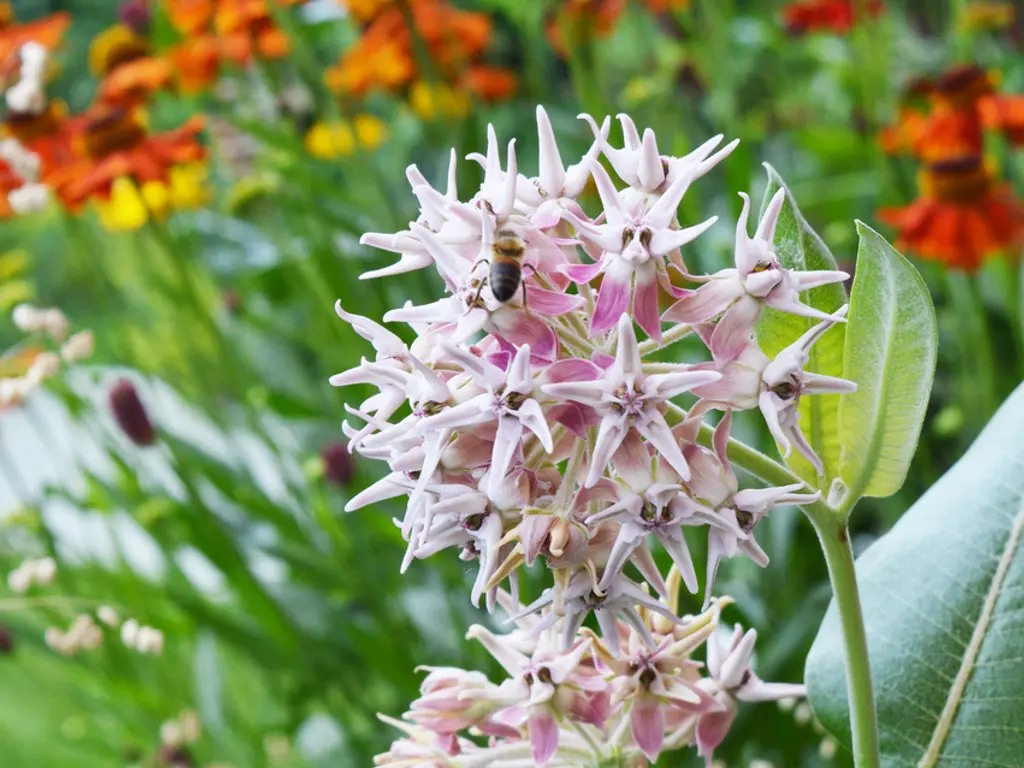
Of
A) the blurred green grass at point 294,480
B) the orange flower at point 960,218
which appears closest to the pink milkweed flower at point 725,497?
the blurred green grass at point 294,480

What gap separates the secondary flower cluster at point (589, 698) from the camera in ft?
1.00

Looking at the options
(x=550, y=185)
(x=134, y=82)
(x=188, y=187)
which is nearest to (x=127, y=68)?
(x=134, y=82)

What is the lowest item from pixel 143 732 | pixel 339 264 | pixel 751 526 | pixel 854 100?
pixel 143 732

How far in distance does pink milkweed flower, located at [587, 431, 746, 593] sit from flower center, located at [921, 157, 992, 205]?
29.5 inches

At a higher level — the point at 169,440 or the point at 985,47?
the point at 169,440

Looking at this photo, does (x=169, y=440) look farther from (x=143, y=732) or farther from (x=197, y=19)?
(x=197, y=19)

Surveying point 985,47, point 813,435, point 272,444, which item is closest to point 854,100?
point 985,47

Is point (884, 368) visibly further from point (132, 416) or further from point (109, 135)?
point (109, 135)

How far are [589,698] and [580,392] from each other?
3.8 inches

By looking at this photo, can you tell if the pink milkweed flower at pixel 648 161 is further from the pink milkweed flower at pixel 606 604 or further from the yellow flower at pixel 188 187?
the yellow flower at pixel 188 187

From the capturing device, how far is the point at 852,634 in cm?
30

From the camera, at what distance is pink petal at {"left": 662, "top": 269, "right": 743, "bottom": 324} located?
28 centimetres

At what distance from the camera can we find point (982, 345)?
0.90m

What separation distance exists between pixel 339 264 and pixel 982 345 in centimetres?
48
